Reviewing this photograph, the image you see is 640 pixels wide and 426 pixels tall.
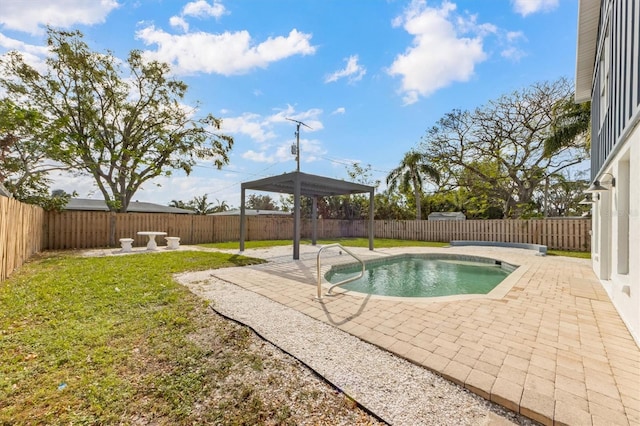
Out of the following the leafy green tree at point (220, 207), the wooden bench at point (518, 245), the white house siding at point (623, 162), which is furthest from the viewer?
the leafy green tree at point (220, 207)

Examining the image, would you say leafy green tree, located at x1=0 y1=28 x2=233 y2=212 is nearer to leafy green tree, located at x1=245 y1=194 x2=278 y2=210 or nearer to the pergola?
the pergola

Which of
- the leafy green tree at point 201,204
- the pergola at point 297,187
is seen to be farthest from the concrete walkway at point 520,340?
the leafy green tree at point 201,204

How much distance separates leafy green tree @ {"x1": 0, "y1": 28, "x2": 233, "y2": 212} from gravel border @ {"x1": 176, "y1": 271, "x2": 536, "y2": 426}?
14.4 metres

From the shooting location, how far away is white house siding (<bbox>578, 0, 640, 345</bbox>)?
2.94 meters

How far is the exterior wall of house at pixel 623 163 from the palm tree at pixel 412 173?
15312 mm

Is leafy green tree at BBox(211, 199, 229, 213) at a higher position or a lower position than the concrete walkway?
higher

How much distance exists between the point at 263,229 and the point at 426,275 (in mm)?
12095

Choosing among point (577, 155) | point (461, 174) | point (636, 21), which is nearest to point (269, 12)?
point (636, 21)

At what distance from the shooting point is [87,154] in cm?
1362

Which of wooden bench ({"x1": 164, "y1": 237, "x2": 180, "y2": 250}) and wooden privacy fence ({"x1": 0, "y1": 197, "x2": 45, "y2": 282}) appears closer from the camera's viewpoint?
wooden privacy fence ({"x1": 0, "y1": 197, "x2": 45, "y2": 282})

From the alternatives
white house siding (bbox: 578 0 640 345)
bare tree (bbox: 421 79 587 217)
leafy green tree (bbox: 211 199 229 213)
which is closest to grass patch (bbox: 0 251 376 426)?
white house siding (bbox: 578 0 640 345)

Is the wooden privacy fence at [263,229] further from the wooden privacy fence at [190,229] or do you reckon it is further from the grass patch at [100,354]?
the grass patch at [100,354]

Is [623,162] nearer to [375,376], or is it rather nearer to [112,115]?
[375,376]

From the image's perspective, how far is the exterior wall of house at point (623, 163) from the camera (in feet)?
9.64
